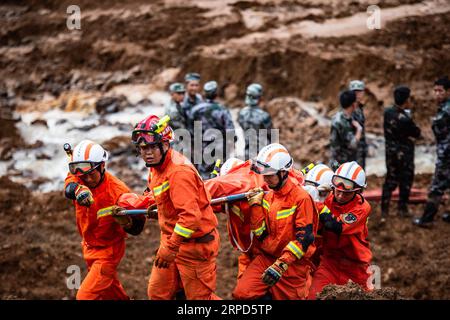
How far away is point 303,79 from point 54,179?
620 cm

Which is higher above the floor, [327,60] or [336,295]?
[336,295]

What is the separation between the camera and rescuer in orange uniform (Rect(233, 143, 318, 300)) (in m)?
6.52

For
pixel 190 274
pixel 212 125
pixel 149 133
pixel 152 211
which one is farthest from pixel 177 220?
pixel 212 125

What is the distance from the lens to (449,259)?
32.8 feet

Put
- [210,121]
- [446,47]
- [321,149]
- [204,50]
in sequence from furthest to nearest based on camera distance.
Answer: [204,50], [446,47], [321,149], [210,121]

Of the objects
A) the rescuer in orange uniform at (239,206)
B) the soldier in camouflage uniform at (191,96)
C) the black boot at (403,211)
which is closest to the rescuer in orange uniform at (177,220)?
the rescuer in orange uniform at (239,206)

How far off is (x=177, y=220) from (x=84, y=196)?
1035 millimetres

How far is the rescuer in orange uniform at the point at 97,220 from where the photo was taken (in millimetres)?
7086

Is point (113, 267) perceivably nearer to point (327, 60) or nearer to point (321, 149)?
point (321, 149)

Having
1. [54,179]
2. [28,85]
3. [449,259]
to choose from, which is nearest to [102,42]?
[28,85]

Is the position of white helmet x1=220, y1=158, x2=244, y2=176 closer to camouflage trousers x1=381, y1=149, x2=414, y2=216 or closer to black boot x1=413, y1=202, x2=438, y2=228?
camouflage trousers x1=381, y1=149, x2=414, y2=216

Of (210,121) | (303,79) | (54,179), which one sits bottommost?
(54,179)

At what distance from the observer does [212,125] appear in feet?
36.7

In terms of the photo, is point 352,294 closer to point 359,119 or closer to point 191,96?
point 359,119
